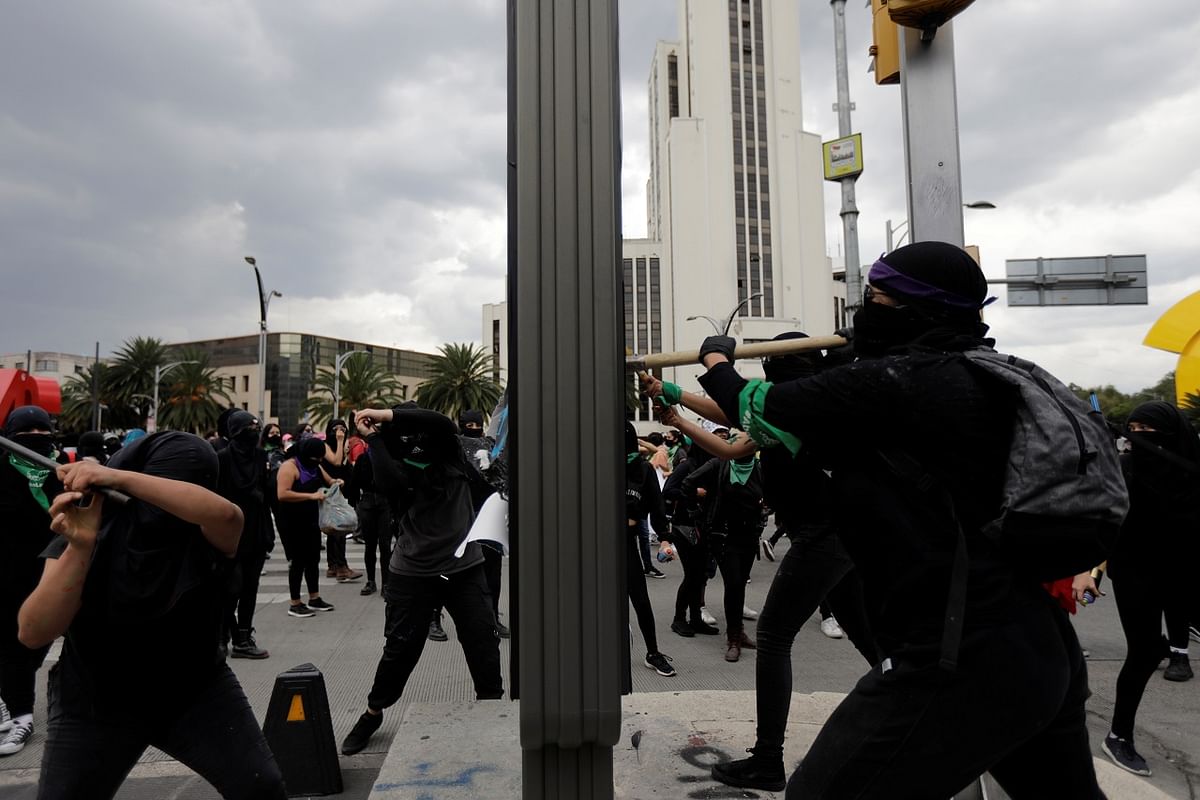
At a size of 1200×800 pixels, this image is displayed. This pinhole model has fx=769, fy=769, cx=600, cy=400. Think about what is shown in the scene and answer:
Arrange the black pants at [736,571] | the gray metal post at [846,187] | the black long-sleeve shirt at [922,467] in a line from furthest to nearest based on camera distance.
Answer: the gray metal post at [846,187], the black pants at [736,571], the black long-sleeve shirt at [922,467]

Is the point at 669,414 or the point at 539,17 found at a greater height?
the point at 539,17

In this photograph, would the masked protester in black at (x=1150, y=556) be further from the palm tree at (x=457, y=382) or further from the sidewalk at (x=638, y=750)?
the palm tree at (x=457, y=382)

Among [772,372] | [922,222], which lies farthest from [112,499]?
[922,222]

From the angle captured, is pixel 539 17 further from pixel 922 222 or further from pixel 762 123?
pixel 762 123

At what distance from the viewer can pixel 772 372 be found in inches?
124

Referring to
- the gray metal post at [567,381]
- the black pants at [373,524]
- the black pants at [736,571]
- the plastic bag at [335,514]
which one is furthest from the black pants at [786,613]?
the plastic bag at [335,514]

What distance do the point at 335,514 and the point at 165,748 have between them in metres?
6.66

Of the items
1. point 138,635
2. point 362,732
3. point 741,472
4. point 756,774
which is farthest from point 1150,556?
point 138,635

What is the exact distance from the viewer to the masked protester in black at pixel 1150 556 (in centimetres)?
397

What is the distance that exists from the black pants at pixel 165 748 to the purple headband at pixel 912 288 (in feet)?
7.35

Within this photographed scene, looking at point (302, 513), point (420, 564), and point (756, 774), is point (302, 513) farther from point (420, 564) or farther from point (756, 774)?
point (756, 774)

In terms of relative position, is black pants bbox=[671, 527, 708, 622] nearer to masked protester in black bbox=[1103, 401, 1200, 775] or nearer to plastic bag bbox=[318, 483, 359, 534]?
masked protester in black bbox=[1103, 401, 1200, 775]

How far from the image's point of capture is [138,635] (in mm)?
2223

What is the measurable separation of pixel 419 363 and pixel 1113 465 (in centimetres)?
10296
